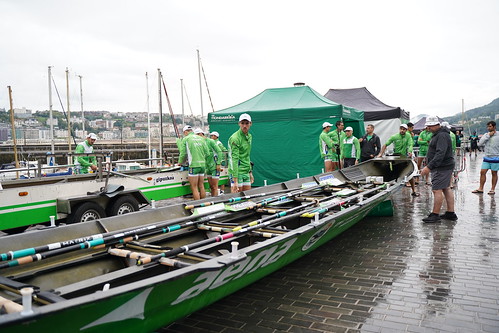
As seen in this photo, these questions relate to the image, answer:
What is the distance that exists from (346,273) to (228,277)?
2.13 meters

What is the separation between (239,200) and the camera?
231 inches

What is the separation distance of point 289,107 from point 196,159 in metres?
5.27

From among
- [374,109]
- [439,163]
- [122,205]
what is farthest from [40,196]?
[374,109]

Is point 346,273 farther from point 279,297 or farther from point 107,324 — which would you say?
point 107,324

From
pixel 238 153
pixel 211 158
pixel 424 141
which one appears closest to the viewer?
pixel 238 153

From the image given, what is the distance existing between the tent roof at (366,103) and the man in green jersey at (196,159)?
1020 cm

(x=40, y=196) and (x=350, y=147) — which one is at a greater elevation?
(x=350, y=147)

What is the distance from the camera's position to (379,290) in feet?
14.1

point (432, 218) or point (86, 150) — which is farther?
point (86, 150)

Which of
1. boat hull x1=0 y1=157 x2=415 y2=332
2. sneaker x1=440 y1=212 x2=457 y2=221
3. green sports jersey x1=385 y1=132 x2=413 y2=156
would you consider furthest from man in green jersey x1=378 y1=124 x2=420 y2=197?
boat hull x1=0 y1=157 x2=415 y2=332

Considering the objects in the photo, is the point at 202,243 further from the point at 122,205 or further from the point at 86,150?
the point at 86,150

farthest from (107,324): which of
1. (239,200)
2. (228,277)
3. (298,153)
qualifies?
(298,153)

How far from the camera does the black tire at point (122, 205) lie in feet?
23.6

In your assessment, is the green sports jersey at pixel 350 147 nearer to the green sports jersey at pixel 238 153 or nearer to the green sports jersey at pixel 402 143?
the green sports jersey at pixel 402 143
